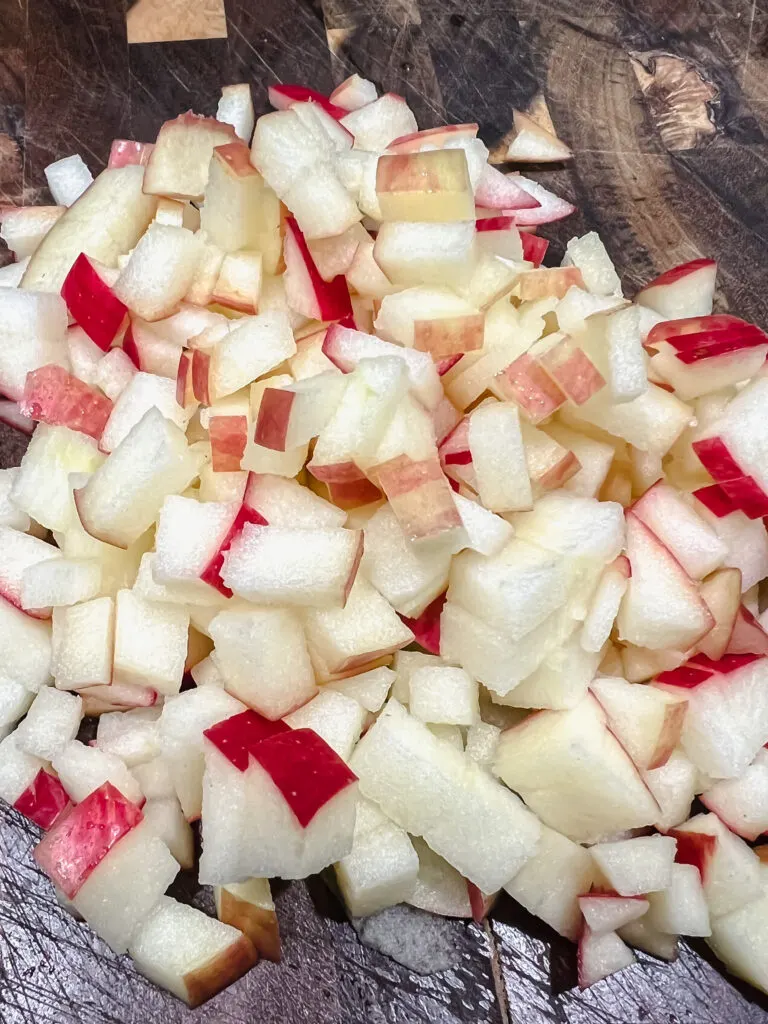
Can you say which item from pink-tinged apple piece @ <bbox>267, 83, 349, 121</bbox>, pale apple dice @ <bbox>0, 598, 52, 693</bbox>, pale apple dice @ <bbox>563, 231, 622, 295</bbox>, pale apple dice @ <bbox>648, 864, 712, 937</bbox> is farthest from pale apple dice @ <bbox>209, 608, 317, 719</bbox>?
pink-tinged apple piece @ <bbox>267, 83, 349, 121</bbox>

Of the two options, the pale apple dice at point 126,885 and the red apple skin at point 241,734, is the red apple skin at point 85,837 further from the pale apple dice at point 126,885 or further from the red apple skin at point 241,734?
the red apple skin at point 241,734

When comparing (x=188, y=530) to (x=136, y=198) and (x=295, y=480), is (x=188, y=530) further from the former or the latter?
(x=136, y=198)

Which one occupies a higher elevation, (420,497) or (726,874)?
(420,497)

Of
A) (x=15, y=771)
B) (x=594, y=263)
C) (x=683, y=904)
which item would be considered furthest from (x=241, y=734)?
(x=594, y=263)

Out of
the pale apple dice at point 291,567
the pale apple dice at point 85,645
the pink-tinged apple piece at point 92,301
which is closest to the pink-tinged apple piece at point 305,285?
the pink-tinged apple piece at point 92,301

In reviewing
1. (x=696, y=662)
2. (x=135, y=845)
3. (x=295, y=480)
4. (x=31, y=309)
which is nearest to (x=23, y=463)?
(x=31, y=309)

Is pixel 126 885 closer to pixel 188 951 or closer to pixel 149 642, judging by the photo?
pixel 188 951

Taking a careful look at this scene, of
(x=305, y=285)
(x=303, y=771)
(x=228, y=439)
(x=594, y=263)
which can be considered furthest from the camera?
(x=594, y=263)
